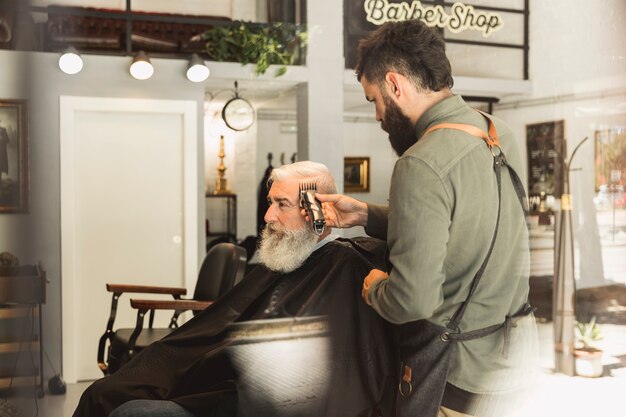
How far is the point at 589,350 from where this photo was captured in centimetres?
246

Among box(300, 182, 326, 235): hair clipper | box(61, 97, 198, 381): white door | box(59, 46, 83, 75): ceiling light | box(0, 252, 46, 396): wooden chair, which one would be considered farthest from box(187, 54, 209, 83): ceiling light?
box(0, 252, 46, 396): wooden chair

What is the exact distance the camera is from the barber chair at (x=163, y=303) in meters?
2.65

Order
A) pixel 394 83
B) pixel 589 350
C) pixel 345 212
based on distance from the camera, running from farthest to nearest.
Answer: pixel 589 350 → pixel 345 212 → pixel 394 83

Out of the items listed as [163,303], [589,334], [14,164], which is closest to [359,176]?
[163,303]

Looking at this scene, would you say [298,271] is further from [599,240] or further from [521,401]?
[599,240]

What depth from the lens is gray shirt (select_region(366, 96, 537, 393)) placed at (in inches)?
41.5

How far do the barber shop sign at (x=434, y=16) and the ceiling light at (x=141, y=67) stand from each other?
118cm

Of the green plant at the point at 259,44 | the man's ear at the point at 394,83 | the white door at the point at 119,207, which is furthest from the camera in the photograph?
the green plant at the point at 259,44

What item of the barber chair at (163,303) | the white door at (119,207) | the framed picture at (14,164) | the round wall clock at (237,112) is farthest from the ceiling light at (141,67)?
the framed picture at (14,164)

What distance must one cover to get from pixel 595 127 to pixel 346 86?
166cm

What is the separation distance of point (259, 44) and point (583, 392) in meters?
2.73

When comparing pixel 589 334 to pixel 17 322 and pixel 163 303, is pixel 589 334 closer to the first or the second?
pixel 163 303

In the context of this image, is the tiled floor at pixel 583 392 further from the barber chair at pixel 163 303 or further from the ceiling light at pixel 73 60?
the ceiling light at pixel 73 60

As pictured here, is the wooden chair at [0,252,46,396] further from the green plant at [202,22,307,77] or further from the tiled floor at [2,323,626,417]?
the green plant at [202,22,307,77]
